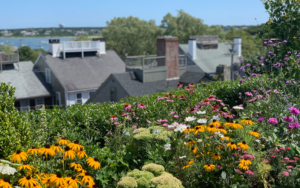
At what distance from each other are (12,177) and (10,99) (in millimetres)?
1300

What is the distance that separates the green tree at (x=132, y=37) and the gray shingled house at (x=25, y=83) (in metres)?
31.0

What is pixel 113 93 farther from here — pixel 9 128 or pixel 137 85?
pixel 9 128

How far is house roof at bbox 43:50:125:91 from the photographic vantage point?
3058 centimetres

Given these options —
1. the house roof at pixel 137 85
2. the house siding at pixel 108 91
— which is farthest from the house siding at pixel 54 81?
the house roof at pixel 137 85

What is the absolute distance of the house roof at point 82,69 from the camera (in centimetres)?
3058

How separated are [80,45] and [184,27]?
3699 cm

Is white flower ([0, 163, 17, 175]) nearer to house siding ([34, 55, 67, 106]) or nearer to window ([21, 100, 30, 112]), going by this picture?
house siding ([34, 55, 67, 106])

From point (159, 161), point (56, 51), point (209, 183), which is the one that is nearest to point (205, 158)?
point (209, 183)

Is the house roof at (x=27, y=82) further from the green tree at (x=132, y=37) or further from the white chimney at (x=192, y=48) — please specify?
the green tree at (x=132, y=37)

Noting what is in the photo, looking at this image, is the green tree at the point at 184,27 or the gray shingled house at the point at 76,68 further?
the green tree at the point at 184,27

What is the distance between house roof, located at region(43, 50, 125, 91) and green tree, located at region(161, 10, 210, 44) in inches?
1258

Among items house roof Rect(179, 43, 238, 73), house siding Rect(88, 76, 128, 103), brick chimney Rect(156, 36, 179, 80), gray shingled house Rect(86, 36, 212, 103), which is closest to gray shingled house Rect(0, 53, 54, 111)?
house siding Rect(88, 76, 128, 103)

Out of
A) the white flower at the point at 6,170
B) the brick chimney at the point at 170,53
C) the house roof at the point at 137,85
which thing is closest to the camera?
the white flower at the point at 6,170

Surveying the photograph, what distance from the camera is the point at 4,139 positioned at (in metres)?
4.20
